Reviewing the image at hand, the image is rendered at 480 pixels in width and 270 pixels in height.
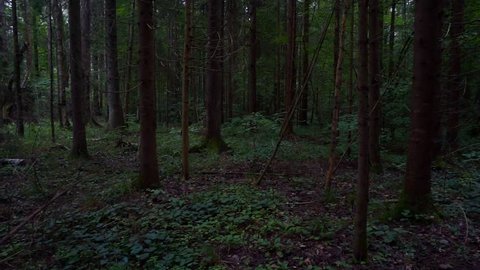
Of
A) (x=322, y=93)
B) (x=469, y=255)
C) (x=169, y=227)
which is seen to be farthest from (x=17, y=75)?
(x=322, y=93)

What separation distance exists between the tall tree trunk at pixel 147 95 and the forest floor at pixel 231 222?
0.47 meters

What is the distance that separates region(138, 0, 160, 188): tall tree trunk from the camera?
7.54 m

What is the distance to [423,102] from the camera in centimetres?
536

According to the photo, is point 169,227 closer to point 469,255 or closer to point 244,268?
point 244,268

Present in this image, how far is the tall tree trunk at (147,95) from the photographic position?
7543mm

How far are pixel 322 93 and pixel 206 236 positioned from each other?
24081 mm

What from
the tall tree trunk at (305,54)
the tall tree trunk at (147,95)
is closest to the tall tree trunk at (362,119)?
the tall tree trunk at (147,95)

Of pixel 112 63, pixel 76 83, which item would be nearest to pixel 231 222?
pixel 76 83

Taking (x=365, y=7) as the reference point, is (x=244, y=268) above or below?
below

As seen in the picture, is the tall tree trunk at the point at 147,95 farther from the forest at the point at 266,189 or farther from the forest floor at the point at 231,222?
the forest floor at the point at 231,222

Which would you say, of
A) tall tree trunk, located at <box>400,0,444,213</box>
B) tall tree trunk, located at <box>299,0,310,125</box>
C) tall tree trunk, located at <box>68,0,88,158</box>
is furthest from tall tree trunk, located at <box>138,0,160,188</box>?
tall tree trunk, located at <box>299,0,310,125</box>

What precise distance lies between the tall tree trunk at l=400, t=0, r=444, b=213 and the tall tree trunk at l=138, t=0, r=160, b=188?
488 centimetres

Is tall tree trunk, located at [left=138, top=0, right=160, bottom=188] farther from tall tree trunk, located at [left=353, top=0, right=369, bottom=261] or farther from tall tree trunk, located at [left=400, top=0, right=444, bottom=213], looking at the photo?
tall tree trunk, located at [left=400, top=0, right=444, bottom=213]

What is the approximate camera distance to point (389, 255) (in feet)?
14.8
